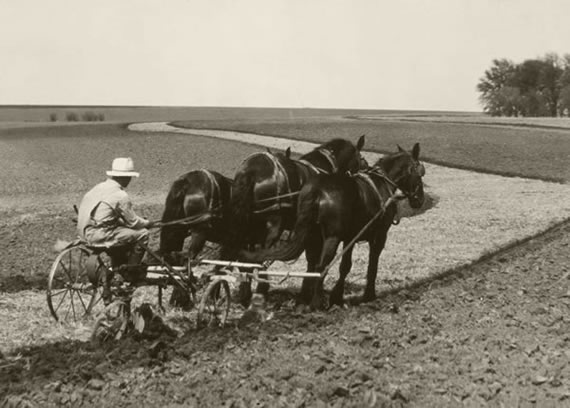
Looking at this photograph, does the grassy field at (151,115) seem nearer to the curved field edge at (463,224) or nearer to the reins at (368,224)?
the curved field edge at (463,224)

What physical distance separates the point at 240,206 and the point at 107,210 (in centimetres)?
230

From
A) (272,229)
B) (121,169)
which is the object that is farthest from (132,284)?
(272,229)

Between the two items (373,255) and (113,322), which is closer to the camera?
(113,322)

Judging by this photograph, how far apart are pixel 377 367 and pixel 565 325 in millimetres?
3059

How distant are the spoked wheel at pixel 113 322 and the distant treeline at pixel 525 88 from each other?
104 meters

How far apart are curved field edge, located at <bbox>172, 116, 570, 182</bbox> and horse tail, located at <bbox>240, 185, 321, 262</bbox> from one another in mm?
25279

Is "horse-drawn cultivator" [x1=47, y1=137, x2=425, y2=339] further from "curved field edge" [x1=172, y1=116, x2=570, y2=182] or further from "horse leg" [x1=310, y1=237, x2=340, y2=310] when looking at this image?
"curved field edge" [x1=172, y1=116, x2=570, y2=182]

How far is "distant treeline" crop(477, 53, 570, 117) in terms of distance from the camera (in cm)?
10788

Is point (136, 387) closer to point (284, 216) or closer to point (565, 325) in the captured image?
point (284, 216)

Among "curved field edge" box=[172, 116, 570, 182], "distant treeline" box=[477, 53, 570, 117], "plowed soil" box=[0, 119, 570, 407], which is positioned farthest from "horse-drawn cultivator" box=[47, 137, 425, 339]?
"distant treeline" box=[477, 53, 570, 117]

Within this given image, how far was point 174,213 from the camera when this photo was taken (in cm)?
1105

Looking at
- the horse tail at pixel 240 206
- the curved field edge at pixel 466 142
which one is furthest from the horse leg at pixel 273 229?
the curved field edge at pixel 466 142

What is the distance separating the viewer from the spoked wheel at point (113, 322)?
338 inches

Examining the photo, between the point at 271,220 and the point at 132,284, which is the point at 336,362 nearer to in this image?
the point at 132,284
